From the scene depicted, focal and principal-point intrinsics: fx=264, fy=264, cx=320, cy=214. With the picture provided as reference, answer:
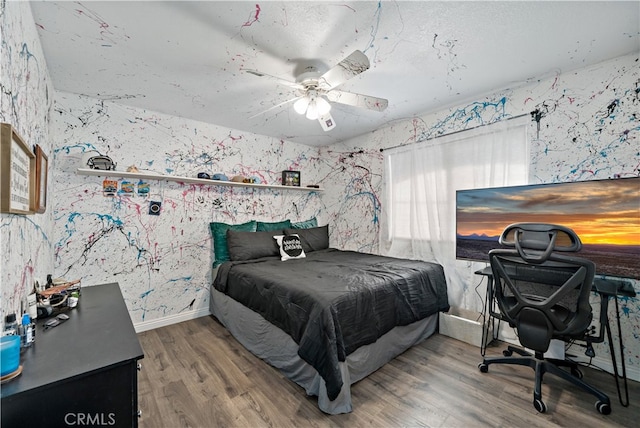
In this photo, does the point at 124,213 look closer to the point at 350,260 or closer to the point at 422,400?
the point at 350,260

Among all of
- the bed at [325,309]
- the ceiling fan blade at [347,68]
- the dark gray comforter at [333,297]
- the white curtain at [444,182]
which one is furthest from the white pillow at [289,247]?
the ceiling fan blade at [347,68]

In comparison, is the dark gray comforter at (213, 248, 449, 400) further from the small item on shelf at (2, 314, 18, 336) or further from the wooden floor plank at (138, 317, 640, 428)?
the small item on shelf at (2, 314, 18, 336)

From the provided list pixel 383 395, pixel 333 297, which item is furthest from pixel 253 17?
pixel 383 395

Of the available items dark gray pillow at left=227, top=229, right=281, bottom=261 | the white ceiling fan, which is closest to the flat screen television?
the white ceiling fan

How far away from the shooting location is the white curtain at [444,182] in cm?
248

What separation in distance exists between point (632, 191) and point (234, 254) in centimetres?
336

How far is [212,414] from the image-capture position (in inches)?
62.7

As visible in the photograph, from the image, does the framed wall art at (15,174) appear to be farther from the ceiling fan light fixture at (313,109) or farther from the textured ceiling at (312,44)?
the ceiling fan light fixture at (313,109)

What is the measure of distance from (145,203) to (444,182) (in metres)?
3.22

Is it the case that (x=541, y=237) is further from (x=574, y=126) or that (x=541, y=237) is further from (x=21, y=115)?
(x=21, y=115)

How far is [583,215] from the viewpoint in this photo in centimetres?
192

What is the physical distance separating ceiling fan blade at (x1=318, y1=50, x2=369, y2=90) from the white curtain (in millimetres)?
1689

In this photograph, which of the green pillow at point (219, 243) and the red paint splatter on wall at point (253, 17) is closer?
the red paint splatter on wall at point (253, 17)

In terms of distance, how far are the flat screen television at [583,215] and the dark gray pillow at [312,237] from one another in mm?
1853
